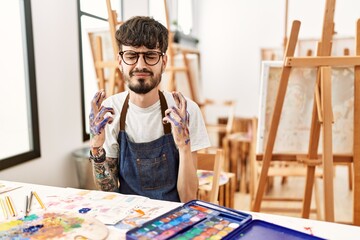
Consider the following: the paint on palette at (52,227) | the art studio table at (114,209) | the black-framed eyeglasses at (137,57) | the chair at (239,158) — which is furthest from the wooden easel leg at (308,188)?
the chair at (239,158)

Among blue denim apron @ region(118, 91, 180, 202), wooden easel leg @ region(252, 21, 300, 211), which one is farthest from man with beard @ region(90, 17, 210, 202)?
wooden easel leg @ region(252, 21, 300, 211)

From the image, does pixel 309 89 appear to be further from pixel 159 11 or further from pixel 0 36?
pixel 159 11

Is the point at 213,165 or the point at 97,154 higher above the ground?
the point at 97,154

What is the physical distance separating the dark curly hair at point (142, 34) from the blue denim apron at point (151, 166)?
350 mm

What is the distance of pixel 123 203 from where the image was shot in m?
1.08

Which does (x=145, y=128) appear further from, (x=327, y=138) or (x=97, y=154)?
(x=327, y=138)

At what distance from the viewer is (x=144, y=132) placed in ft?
4.46

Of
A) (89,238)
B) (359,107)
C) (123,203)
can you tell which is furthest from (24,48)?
(359,107)

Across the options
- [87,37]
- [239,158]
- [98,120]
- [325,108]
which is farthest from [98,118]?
[239,158]

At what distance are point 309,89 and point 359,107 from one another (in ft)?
0.88

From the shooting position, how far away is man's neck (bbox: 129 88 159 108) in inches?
53.7

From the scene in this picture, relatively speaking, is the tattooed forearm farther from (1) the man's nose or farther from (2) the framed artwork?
(2) the framed artwork

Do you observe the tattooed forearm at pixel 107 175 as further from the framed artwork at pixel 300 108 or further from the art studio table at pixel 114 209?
the framed artwork at pixel 300 108

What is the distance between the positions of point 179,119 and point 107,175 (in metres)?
0.41
